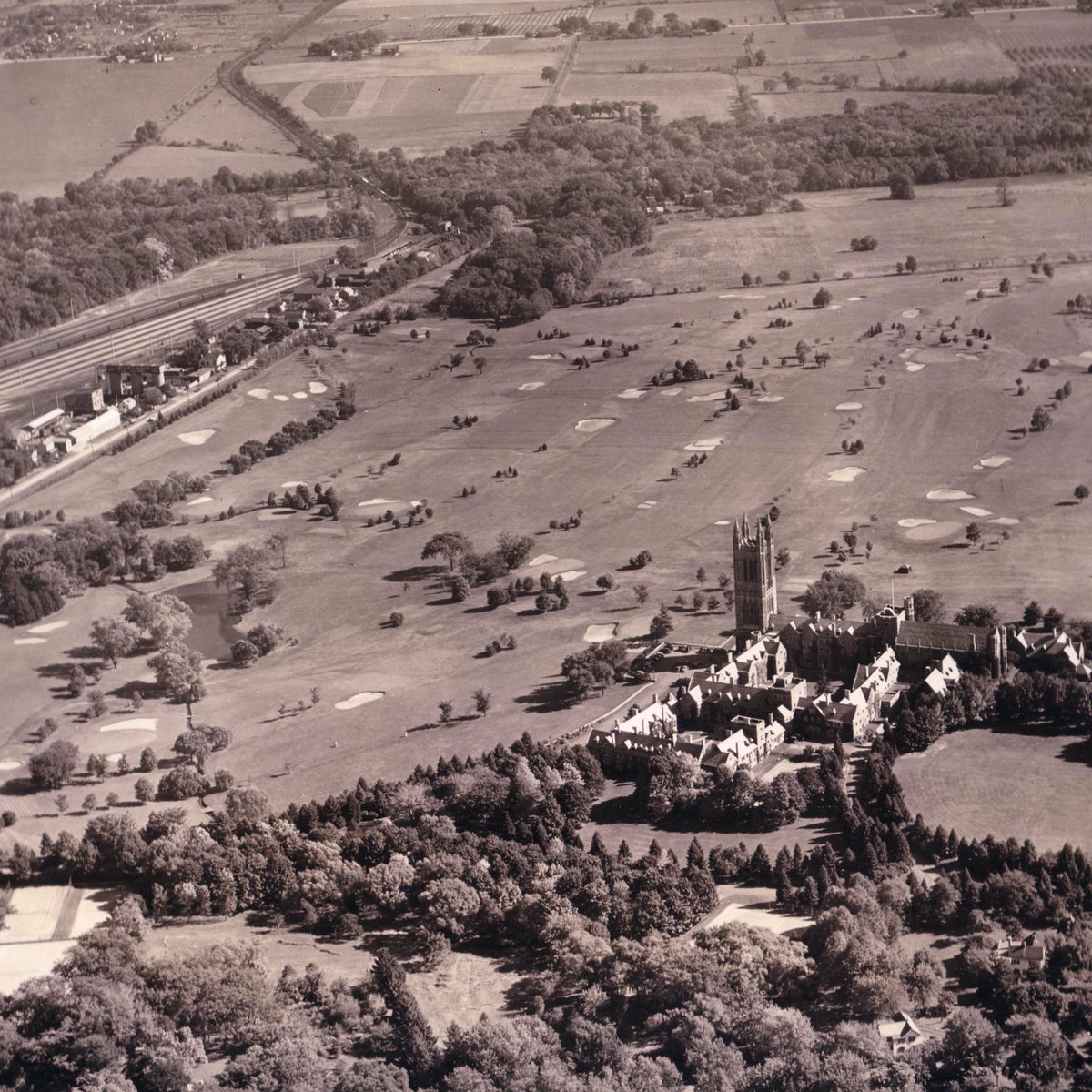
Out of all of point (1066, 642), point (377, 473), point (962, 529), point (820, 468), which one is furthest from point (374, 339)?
point (1066, 642)

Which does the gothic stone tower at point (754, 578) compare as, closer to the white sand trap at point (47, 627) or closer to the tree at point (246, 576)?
the tree at point (246, 576)

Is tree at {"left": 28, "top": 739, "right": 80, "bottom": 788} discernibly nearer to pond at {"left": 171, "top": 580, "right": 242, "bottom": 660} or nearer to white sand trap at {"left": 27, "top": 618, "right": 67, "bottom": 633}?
pond at {"left": 171, "top": 580, "right": 242, "bottom": 660}

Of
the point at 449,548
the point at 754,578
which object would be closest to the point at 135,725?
the point at 449,548

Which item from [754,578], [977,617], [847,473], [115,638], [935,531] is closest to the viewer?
[977,617]

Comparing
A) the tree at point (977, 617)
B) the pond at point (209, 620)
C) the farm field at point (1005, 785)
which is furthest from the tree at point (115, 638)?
the tree at point (977, 617)

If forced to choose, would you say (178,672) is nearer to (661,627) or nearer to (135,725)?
(135,725)

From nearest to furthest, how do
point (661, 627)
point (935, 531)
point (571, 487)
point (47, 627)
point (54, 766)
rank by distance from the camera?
1. point (54, 766)
2. point (661, 627)
3. point (47, 627)
4. point (935, 531)
5. point (571, 487)

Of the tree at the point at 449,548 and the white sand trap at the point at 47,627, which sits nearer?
the white sand trap at the point at 47,627

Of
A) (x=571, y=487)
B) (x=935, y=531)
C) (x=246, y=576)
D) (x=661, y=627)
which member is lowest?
(x=935, y=531)
